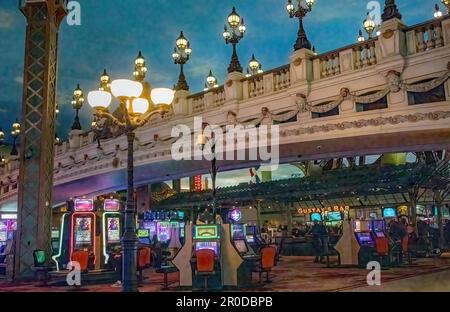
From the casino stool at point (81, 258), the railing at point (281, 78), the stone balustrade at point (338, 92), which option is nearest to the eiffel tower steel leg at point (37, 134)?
the casino stool at point (81, 258)

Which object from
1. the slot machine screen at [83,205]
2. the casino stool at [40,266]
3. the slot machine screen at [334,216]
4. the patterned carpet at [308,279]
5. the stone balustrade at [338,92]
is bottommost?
the patterned carpet at [308,279]

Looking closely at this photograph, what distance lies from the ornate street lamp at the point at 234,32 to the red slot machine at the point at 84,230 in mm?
4750

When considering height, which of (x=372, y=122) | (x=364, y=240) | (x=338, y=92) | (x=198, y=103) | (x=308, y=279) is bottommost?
(x=308, y=279)

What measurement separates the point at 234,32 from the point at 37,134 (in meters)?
5.14

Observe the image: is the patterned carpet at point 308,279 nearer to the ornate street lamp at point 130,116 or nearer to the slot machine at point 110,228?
the slot machine at point 110,228

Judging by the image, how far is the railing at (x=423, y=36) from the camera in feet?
26.4

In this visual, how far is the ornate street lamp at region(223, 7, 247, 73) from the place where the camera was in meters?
10.9

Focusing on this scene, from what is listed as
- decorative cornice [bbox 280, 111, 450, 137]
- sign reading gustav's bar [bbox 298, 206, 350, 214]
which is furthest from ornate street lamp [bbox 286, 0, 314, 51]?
sign reading gustav's bar [bbox 298, 206, 350, 214]

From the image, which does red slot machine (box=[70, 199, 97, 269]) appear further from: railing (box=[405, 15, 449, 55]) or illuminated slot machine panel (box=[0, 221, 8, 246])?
railing (box=[405, 15, 449, 55])

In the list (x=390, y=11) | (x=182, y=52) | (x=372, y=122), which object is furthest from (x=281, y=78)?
(x=182, y=52)

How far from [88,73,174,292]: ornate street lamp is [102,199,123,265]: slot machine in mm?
4552

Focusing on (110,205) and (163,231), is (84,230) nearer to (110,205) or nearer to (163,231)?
(110,205)

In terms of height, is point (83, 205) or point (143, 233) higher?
point (83, 205)

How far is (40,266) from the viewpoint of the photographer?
31.5ft
